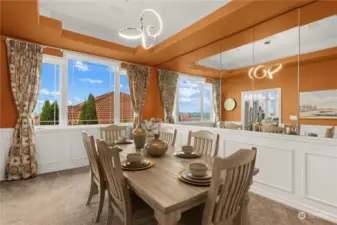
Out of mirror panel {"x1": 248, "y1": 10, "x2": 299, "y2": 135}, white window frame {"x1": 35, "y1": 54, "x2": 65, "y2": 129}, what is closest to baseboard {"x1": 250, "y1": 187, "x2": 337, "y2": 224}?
mirror panel {"x1": 248, "y1": 10, "x2": 299, "y2": 135}

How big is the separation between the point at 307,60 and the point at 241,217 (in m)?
4.50

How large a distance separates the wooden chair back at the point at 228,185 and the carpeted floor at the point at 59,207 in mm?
1065

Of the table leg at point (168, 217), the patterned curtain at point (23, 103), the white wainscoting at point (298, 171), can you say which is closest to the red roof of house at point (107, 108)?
the patterned curtain at point (23, 103)

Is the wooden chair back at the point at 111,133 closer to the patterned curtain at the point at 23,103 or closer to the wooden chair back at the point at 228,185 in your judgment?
the patterned curtain at the point at 23,103

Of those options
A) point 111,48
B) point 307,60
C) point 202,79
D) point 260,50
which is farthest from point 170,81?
point 307,60

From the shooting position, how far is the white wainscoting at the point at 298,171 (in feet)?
6.46

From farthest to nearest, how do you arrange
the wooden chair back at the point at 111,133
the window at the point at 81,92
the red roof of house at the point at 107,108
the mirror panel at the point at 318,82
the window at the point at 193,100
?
1. the window at the point at 193,100
2. the red roof of house at the point at 107,108
3. the mirror panel at the point at 318,82
4. the window at the point at 81,92
5. the wooden chair back at the point at 111,133

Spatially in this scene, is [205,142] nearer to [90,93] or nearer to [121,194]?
[121,194]

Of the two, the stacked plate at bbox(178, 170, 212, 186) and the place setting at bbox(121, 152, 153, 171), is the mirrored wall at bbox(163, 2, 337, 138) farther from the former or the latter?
the place setting at bbox(121, 152, 153, 171)

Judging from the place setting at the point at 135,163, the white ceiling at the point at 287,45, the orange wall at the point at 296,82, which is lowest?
the place setting at the point at 135,163

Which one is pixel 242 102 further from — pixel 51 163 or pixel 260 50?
pixel 51 163

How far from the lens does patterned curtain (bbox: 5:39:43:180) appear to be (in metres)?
3.03

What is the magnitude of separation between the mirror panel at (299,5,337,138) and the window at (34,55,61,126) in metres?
5.20

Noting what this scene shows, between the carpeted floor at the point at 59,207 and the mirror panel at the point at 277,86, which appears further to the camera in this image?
the mirror panel at the point at 277,86
